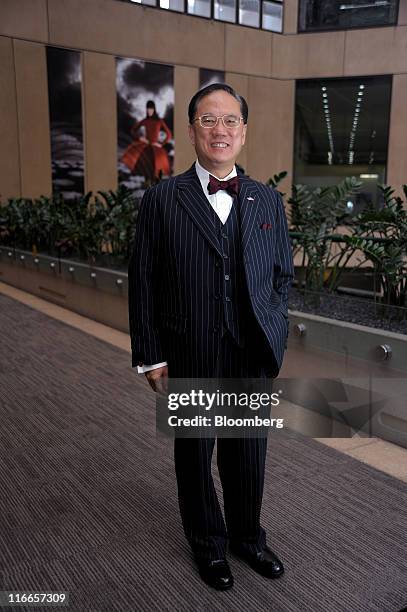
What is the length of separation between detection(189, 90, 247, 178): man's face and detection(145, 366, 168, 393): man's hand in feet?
2.43

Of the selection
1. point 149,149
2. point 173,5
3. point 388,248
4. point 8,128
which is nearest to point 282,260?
point 388,248

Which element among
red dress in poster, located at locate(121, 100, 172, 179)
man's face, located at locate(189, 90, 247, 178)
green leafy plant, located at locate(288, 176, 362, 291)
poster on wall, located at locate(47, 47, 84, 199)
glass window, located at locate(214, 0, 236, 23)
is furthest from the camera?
glass window, located at locate(214, 0, 236, 23)

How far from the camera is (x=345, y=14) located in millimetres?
14992

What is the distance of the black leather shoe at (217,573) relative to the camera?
6.73 ft

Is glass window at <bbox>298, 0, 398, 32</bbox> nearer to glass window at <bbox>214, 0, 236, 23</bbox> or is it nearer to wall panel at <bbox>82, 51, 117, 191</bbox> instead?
glass window at <bbox>214, 0, 236, 23</bbox>

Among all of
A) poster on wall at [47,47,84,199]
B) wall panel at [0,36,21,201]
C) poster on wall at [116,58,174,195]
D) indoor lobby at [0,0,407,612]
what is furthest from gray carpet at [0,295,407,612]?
poster on wall at [116,58,174,195]

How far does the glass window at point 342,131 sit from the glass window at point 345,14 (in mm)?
1378

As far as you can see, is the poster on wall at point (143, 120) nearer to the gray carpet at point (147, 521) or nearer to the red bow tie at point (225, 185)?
the gray carpet at point (147, 521)

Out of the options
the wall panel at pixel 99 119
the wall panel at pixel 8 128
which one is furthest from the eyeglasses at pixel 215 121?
the wall panel at pixel 99 119

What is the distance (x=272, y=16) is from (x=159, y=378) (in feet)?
51.4

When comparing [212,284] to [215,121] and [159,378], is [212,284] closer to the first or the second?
[159,378]

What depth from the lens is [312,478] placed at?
113 inches

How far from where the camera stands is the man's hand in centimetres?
204

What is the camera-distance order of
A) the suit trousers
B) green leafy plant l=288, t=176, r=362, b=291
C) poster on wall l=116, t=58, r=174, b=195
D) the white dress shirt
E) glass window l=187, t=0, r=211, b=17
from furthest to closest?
glass window l=187, t=0, r=211, b=17 < poster on wall l=116, t=58, r=174, b=195 < green leafy plant l=288, t=176, r=362, b=291 < the suit trousers < the white dress shirt
